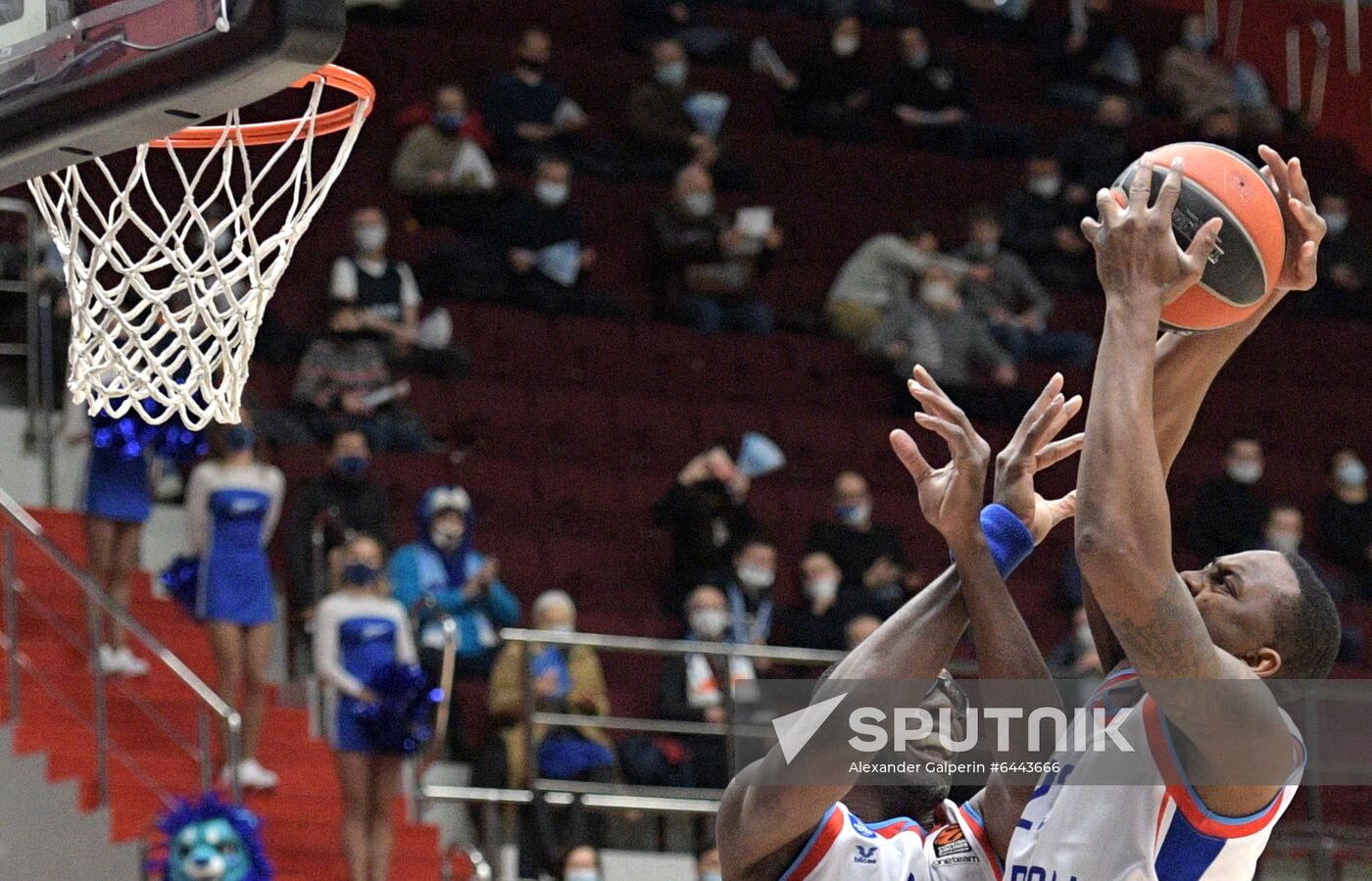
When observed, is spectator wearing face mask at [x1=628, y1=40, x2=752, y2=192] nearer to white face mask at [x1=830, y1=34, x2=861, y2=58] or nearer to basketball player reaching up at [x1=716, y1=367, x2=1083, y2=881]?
white face mask at [x1=830, y1=34, x2=861, y2=58]

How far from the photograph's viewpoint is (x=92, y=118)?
3.16 meters

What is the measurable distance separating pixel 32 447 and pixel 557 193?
2994mm

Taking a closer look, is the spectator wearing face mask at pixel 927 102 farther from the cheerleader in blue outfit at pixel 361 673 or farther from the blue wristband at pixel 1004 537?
the blue wristband at pixel 1004 537

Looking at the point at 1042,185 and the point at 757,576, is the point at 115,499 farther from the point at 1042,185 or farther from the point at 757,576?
the point at 1042,185

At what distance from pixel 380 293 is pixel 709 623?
2126mm

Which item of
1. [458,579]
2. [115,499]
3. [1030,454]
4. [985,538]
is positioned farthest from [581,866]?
[985,538]

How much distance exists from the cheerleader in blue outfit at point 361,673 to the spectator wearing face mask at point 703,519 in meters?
1.66

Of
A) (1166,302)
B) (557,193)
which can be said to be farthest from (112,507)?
(1166,302)

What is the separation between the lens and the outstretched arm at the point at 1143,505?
2666 mm

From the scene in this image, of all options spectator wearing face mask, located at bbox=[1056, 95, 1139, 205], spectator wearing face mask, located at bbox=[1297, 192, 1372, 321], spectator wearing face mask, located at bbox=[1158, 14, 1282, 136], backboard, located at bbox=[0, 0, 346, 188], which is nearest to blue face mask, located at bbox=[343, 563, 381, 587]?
backboard, located at bbox=[0, 0, 346, 188]

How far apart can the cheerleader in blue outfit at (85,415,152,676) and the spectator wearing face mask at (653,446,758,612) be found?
2.38 m

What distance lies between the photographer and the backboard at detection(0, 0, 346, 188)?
9.63ft

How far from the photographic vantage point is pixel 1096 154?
1286cm

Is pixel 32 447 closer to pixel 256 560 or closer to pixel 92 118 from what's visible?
pixel 256 560
